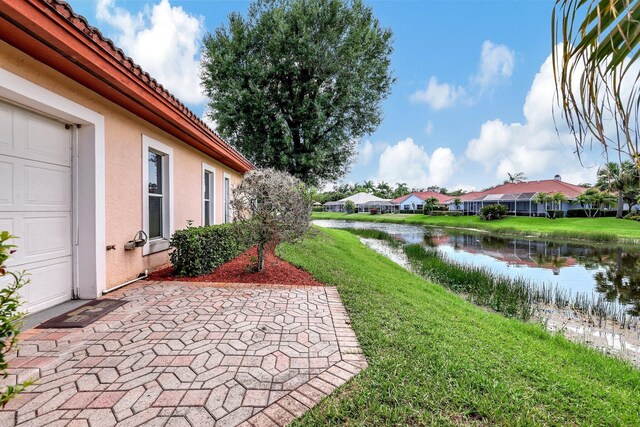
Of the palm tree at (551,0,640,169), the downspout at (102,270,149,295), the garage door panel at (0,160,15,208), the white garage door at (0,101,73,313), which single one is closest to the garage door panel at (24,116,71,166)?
the white garage door at (0,101,73,313)

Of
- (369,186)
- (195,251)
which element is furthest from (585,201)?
(369,186)

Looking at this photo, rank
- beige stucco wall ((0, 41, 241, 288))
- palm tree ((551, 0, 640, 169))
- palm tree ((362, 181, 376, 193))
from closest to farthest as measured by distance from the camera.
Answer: palm tree ((551, 0, 640, 169)) < beige stucco wall ((0, 41, 241, 288)) < palm tree ((362, 181, 376, 193))

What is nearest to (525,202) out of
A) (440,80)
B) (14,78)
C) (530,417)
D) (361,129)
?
(440,80)

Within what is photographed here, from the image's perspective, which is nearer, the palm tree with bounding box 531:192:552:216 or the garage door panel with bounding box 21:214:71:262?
the garage door panel with bounding box 21:214:71:262

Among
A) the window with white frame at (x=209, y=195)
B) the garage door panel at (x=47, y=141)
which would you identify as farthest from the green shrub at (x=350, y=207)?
the garage door panel at (x=47, y=141)

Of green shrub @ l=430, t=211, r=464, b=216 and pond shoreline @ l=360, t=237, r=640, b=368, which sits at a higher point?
green shrub @ l=430, t=211, r=464, b=216

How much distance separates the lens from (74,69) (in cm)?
369

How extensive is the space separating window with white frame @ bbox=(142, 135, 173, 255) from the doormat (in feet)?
4.98

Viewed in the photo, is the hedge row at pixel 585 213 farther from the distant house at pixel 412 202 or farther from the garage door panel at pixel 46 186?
the garage door panel at pixel 46 186

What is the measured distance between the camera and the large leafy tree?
13.3 m

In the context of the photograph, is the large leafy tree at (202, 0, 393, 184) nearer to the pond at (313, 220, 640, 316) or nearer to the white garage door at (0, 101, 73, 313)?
the pond at (313, 220, 640, 316)

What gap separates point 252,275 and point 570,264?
546 inches

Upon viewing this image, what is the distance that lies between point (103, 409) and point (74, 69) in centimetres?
390

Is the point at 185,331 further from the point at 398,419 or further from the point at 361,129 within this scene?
the point at 361,129
